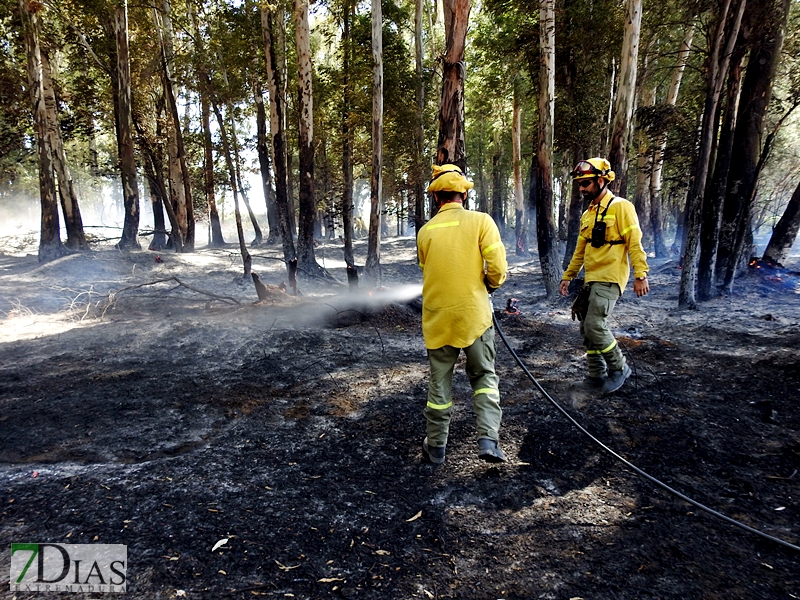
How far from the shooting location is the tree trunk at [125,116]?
13.7 meters

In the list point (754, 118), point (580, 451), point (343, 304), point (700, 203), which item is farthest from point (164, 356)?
point (754, 118)

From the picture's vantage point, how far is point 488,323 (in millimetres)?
3279

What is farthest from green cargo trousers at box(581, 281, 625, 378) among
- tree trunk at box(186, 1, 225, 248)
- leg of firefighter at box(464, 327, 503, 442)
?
tree trunk at box(186, 1, 225, 248)

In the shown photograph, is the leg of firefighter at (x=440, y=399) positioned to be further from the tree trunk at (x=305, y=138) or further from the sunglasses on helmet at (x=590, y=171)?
the tree trunk at (x=305, y=138)

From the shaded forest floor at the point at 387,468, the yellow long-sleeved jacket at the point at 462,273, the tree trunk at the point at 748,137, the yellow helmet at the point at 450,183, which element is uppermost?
the tree trunk at the point at 748,137

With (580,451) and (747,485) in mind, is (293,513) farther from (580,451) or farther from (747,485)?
(747,485)

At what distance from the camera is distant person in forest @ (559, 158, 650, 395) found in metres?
4.30

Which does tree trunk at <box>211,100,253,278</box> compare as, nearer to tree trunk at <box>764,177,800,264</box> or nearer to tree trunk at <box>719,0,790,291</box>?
tree trunk at <box>719,0,790,291</box>

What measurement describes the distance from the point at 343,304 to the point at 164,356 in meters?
3.72

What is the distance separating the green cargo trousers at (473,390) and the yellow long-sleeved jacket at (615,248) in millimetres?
1874

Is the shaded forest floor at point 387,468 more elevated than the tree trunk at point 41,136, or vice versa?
the tree trunk at point 41,136

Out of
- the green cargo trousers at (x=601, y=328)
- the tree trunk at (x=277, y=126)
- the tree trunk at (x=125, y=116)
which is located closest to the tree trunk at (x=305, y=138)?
the tree trunk at (x=277, y=126)

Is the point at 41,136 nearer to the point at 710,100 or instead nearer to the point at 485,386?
the point at 485,386

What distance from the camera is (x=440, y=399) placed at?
3258 millimetres
